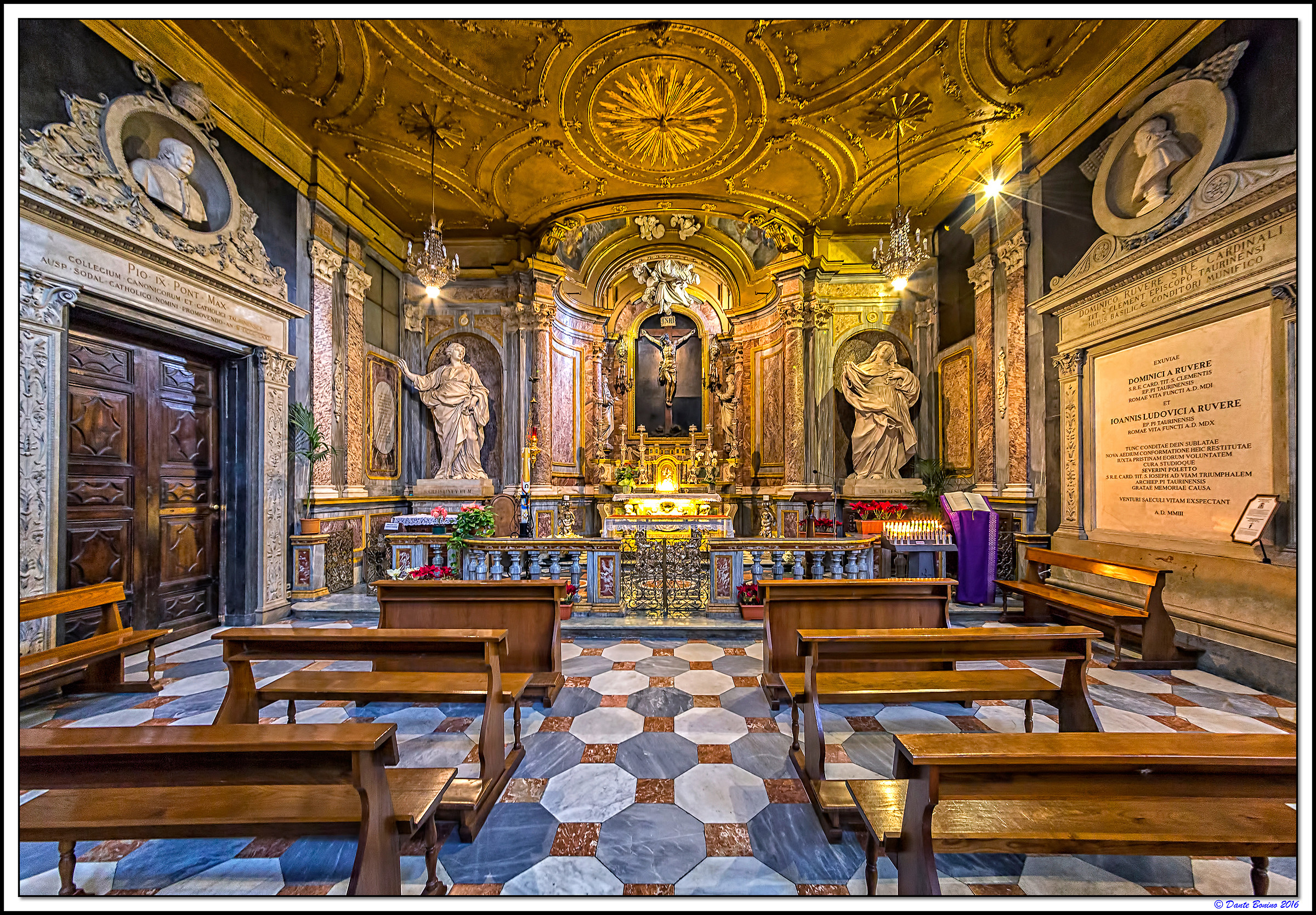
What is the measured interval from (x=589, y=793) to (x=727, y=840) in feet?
2.32

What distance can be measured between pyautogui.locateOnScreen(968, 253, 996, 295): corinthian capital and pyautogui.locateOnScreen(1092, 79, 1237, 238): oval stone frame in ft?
5.44

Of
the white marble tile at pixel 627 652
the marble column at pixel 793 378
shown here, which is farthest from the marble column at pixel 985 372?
the white marble tile at pixel 627 652

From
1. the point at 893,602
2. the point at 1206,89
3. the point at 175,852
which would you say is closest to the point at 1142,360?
the point at 1206,89

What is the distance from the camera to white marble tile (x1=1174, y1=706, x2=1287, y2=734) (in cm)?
305

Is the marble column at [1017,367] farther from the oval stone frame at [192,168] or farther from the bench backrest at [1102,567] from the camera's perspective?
the oval stone frame at [192,168]

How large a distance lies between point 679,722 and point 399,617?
2.11 meters

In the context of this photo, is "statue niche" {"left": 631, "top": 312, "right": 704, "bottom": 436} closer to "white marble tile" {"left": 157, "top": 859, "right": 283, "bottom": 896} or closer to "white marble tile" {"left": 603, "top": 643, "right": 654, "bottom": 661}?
"white marble tile" {"left": 603, "top": 643, "right": 654, "bottom": 661}

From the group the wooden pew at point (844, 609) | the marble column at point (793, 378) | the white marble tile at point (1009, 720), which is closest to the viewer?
the white marble tile at point (1009, 720)

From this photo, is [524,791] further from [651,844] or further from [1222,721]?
[1222,721]

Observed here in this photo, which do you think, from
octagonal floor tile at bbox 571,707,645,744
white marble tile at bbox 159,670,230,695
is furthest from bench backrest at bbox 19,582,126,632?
octagonal floor tile at bbox 571,707,645,744

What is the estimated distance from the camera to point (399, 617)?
3641mm

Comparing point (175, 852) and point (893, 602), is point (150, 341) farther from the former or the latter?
point (893, 602)

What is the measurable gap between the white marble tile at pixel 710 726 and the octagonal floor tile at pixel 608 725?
0.35 feet

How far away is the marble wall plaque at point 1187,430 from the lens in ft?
12.3
